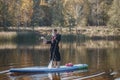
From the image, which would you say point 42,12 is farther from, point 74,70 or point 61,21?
point 74,70

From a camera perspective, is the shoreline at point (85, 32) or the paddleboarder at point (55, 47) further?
the shoreline at point (85, 32)

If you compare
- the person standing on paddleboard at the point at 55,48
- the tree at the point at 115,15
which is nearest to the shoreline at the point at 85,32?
the tree at the point at 115,15

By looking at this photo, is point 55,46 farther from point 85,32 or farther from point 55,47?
point 85,32

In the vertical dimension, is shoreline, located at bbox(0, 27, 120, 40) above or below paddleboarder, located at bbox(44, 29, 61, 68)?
below

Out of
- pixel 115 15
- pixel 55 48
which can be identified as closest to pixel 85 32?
pixel 115 15

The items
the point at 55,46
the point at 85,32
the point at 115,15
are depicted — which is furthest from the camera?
the point at 115,15

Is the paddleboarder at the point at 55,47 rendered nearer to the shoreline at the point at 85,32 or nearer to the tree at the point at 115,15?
the shoreline at the point at 85,32

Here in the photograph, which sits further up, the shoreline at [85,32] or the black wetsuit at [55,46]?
the black wetsuit at [55,46]

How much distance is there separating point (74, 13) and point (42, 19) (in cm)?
1136

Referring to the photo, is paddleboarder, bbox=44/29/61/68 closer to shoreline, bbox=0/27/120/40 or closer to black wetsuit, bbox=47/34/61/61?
black wetsuit, bbox=47/34/61/61

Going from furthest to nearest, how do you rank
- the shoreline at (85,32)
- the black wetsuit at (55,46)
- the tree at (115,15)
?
1. the tree at (115,15)
2. the shoreline at (85,32)
3. the black wetsuit at (55,46)

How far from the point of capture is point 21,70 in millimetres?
22172

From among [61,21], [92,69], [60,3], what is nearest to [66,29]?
[61,21]

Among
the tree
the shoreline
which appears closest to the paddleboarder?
the shoreline
